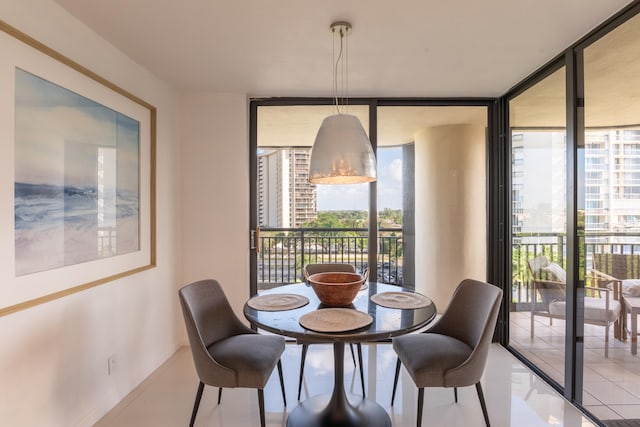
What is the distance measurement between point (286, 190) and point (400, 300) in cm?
182

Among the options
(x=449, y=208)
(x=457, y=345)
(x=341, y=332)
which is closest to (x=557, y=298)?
(x=457, y=345)

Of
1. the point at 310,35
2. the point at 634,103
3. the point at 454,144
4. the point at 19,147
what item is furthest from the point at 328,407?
the point at 454,144

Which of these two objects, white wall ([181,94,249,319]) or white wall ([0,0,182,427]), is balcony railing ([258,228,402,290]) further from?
white wall ([0,0,182,427])

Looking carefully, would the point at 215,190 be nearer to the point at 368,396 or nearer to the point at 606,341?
the point at 368,396

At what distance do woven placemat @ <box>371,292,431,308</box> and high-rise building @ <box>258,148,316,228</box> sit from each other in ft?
4.90

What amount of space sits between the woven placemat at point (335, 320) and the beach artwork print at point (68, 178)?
1.37 metres

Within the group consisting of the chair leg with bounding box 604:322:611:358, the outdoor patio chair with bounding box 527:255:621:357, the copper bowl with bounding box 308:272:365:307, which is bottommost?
the chair leg with bounding box 604:322:611:358

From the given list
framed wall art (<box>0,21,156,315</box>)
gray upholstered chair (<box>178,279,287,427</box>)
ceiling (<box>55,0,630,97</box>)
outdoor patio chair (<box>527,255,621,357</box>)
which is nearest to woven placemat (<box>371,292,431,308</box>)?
gray upholstered chair (<box>178,279,287,427</box>)

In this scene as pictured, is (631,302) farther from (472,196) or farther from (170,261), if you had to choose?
(170,261)

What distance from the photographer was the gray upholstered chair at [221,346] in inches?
69.0

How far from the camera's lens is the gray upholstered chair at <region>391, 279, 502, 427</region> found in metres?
1.76

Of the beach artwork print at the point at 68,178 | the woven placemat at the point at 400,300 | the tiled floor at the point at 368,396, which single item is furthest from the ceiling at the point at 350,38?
the tiled floor at the point at 368,396

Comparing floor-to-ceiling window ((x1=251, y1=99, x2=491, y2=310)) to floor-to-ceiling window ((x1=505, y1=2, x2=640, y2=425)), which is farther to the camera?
floor-to-ceiling window ((x1=251, y1=99, x2=491, y2=310))

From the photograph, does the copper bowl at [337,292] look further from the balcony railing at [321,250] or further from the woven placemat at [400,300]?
the balcony railing at [321,250]
